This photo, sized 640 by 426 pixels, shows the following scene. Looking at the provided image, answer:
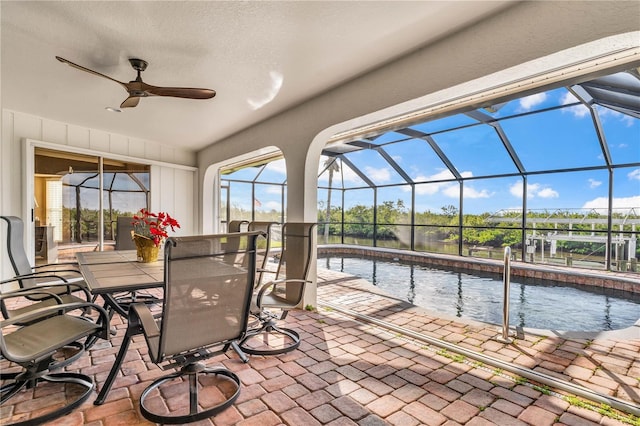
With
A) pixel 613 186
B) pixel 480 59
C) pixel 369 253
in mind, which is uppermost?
pixel 480 59

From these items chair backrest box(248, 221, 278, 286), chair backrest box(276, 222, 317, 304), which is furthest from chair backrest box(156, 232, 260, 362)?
chair backrest box(248, 221, 278, 286)

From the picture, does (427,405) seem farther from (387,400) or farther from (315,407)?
(315,407)

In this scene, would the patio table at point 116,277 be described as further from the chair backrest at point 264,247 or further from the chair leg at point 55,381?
the chair backrest at point 264,247

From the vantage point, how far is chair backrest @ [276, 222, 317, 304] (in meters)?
2.86

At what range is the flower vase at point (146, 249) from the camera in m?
2.98

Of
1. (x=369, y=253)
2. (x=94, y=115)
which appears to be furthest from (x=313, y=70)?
(x=369, y=253)

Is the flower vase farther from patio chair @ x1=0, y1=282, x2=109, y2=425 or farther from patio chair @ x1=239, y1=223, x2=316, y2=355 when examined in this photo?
patio chair @ x1=239, y1=223, x2=316, y2=355

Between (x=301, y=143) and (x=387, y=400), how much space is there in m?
2.95

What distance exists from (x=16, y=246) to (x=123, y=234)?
1751mm

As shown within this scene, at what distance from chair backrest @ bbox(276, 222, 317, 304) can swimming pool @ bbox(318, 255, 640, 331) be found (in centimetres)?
215

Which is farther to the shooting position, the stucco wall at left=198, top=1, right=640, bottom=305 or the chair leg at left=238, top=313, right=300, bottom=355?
the chair leg at left=238, top=313, right=300, bottom=355

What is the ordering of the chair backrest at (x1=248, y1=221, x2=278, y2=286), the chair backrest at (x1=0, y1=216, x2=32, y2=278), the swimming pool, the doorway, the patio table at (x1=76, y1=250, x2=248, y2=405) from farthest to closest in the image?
the doorway, the swimming pool, the chair backrest at (x1=248, y1=221, x2=278, y2=286), the chair backrest at (x1=0, y1=216, x2=32, y2=278), the patio table at (x1=76, y1=250, x2=248, y2=405)

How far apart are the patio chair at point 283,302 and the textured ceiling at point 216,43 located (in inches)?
62.6

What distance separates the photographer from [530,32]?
201cm
